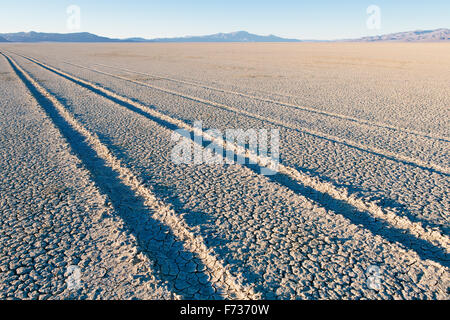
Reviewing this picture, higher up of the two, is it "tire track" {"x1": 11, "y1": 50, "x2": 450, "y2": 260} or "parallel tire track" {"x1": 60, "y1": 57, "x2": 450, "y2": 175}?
"parallel tire track" {"x1": 60, "y1": 57, "x2": 450, "y2": 175}

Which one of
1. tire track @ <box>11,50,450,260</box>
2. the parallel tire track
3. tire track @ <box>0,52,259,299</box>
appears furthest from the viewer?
the parallel tire track

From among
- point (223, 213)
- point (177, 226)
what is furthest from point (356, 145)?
point (177, 226)

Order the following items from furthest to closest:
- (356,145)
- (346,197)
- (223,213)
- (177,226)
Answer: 1. (356,145)
2. (346,197)
3. (223,213)
4. (177,226)

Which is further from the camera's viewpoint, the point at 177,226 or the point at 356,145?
the point at 356,145

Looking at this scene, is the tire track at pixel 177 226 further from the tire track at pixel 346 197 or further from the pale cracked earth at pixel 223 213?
the tire track at pixel 346 197

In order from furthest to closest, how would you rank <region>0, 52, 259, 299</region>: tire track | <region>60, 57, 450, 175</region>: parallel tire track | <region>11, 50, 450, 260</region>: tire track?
<region>60, 57, 450, 175</region>: parallel tire track, <region>11, 50, 450, 260</region>: tire track, <region>0, 52, 259, 299</region>: tire track

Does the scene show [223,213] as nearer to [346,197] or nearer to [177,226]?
[177,226]

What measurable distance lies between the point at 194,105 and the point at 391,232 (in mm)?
5917

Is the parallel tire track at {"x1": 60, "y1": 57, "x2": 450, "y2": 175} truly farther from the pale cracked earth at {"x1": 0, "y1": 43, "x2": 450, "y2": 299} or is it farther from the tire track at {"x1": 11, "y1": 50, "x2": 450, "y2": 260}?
the tire track at {"x1": 11, "y1": 50, "x2": 450, "y2": 260}

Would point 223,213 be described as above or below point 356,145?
below

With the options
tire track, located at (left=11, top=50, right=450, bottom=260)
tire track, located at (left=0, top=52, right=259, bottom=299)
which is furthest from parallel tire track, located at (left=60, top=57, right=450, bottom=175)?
tire track, located at (left=0, top=52, right=259, bottom=299)

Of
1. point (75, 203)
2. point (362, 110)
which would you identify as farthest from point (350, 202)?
point (362, 110)

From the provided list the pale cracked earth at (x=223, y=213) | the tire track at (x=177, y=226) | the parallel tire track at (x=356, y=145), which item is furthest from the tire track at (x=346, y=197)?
the tire track at (x=177, y=226)

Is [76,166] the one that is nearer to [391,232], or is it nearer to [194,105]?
[391,232]
